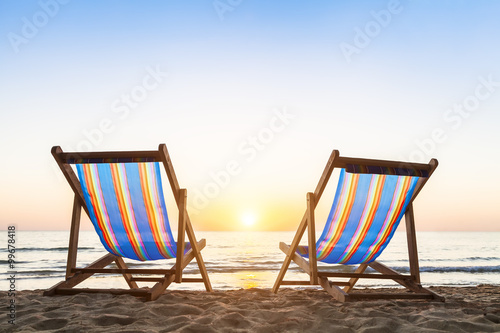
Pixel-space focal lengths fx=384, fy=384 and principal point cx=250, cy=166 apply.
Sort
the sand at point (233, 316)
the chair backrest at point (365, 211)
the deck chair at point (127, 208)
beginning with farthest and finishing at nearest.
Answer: the chair backrest at point (365, 211) → the deck chair at point (127, 208) → the sand at point (233, 316)

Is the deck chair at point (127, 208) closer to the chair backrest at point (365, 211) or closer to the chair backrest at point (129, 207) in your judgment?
the chair backrest at point (129, 207)

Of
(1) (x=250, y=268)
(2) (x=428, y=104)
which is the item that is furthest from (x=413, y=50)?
(1) (x=250, y=268)

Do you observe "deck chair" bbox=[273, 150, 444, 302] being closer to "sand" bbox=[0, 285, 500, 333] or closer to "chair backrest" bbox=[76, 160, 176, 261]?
"sand" bbox=[0, 285, 500, 333]

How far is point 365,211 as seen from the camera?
3.12 metres

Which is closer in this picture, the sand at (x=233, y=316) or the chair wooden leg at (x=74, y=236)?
the sand at (x=233, y=316)

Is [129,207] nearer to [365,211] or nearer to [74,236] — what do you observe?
[74,236]

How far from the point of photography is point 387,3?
472 cm

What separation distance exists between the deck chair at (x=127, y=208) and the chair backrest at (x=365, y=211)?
1199 millimetres

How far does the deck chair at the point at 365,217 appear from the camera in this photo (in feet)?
9.73

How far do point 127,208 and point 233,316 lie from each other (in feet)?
4.29

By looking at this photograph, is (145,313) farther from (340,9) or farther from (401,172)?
(340,9)

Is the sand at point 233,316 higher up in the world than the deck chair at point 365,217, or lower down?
lower down

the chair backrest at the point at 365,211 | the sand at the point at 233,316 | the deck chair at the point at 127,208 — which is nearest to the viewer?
the sand at the point at 233,316

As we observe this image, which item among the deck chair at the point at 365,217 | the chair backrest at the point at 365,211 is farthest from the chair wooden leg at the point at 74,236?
the chair backrest at the point at 365,211
